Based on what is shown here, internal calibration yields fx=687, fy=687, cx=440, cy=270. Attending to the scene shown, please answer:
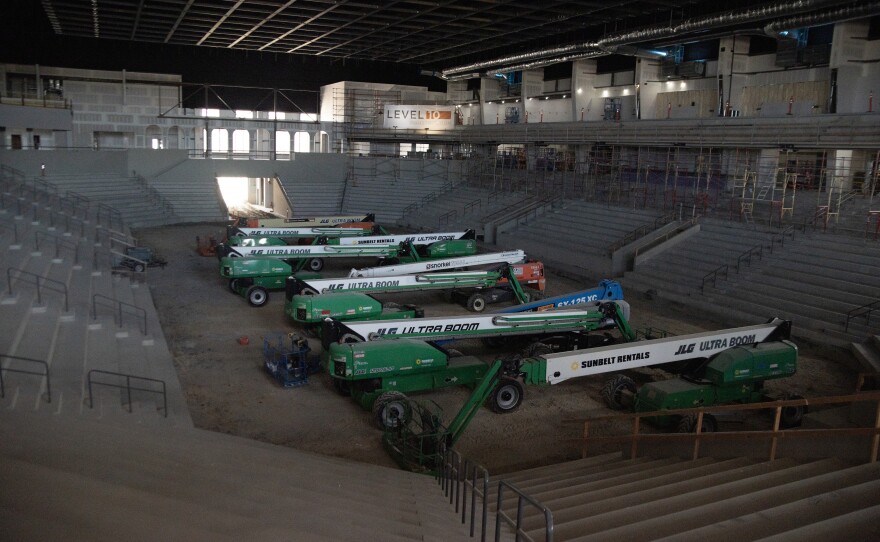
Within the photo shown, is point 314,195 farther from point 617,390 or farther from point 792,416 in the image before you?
point 792,416

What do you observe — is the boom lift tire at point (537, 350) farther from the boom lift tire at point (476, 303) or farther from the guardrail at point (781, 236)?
the guardrail at point (781, 236)

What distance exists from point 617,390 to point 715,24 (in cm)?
1887

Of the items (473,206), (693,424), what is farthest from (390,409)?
(473,206)

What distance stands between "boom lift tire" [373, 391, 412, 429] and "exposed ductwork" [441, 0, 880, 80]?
19.2 meters

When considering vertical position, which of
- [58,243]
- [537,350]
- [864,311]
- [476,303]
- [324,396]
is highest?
[58,243]

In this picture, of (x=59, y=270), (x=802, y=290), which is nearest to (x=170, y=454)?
(x=59, y=270)

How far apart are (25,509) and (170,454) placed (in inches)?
126

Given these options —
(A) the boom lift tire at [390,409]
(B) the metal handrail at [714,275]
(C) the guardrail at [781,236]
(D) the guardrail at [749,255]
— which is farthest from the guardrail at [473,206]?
(A) the boom lift tire at [390,409]

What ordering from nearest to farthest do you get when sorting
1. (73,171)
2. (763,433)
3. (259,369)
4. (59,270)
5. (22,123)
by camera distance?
(763,433)
(259,369)
(59,270)
(22,123)
(73,171)

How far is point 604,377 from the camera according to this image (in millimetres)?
15008

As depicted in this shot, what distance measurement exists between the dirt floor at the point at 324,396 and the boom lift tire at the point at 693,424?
1789 mm

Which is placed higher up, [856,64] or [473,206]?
Result: [856,64]

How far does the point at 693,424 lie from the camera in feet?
37.4

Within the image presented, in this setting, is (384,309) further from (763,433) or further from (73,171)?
(73,171)
